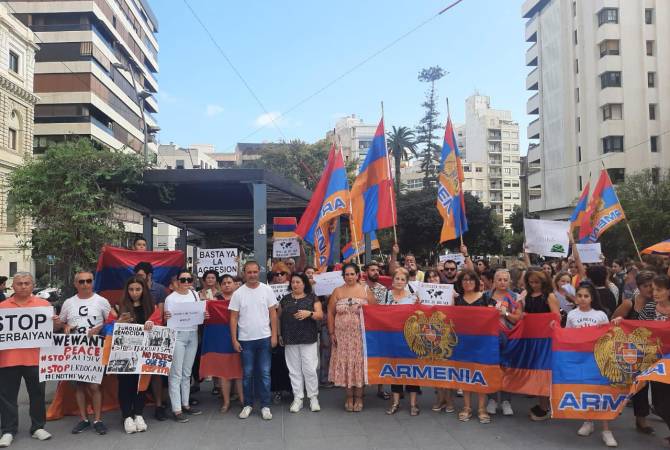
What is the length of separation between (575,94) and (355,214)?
45484 mm

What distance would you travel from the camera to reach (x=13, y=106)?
36094 millimetres

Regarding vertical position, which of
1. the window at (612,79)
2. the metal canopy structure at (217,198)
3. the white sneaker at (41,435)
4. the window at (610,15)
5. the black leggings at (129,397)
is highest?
the window at (610,15)

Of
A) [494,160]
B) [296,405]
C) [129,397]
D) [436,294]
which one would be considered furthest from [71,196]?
[494,160]

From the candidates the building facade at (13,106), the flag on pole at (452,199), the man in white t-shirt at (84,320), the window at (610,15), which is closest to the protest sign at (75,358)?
the man in white t-shirt at (84,320)

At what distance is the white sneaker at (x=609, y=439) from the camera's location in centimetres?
567

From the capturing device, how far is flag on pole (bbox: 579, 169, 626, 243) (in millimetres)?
11938

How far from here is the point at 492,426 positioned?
20.9ft

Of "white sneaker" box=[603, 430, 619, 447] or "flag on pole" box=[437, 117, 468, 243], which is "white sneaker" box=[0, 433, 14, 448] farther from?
"flag on pole" box=[437, 117, 468, 243]

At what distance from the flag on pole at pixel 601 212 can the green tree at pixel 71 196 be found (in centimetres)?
963

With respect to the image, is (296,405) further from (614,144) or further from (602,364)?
(614,144)

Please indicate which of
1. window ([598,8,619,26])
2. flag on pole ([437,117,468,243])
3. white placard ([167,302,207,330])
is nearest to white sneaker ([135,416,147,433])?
white placard ([167,302,207,330])

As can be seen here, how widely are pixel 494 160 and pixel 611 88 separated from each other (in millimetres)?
65689

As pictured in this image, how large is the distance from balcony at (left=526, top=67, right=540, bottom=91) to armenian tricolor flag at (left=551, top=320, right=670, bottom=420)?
54.3m

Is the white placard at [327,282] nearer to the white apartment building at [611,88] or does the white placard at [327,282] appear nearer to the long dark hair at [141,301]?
the long dark hair at [141,301]
